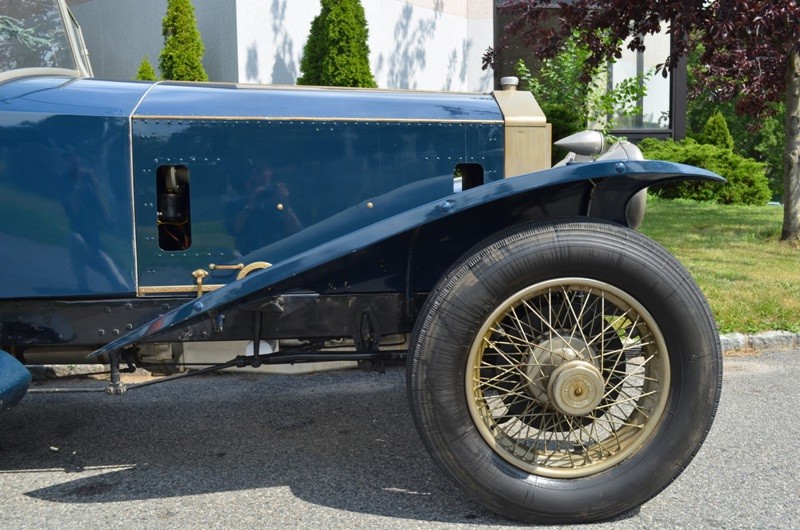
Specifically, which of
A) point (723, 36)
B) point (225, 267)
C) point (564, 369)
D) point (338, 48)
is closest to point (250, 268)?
point (225, 267)

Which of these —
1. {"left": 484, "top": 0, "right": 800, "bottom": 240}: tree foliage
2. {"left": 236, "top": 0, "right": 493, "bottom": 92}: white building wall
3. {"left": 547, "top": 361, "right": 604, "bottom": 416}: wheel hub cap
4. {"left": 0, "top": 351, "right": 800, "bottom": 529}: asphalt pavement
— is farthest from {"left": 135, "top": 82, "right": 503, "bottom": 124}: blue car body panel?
{"left": 236, "top": 0, "right": 493, "bottom": 92}: white building wall

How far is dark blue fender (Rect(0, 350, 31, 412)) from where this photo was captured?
8.61 feet

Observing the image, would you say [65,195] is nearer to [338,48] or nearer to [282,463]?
[282,463]

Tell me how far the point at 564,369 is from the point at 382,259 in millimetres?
757

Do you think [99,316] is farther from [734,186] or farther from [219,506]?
[734,186]

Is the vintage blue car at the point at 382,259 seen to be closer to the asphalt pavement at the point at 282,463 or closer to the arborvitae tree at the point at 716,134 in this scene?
the asphalt pavement at the point at 282,463

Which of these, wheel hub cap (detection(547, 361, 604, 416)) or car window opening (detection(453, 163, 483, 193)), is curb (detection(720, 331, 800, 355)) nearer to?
car window opening (detection(453, 163, 483, 193))

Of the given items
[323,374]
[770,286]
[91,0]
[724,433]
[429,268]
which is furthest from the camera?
[91,0]

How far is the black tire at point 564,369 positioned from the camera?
8.29ft

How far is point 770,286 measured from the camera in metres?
6.30

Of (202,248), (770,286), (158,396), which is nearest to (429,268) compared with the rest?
(202,248)

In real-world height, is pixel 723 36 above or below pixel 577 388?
above

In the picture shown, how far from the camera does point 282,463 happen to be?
3.25 meters

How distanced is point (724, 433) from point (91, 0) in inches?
418
